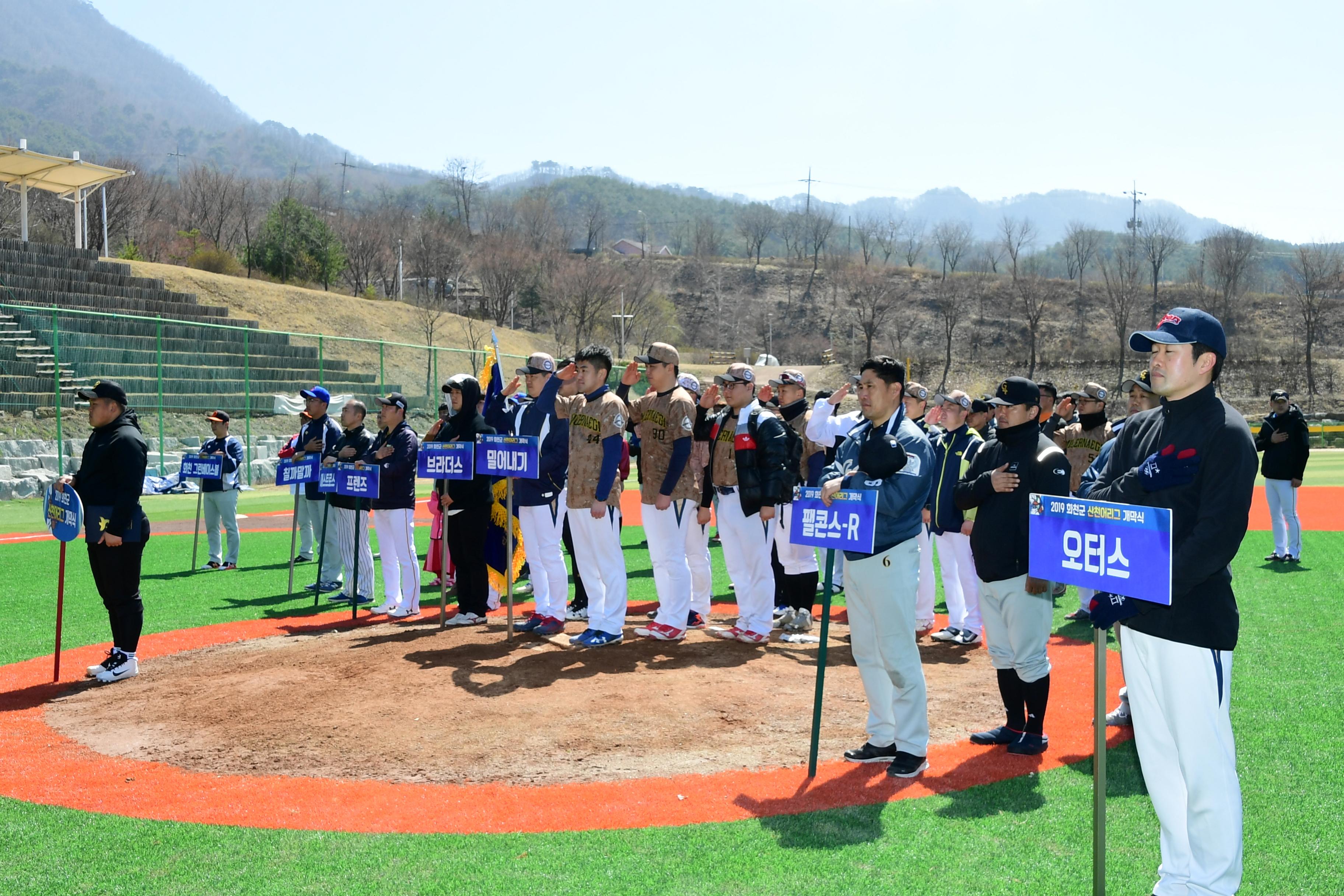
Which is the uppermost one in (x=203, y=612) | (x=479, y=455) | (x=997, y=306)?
(x=997, y=306)

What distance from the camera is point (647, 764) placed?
564 centimetres

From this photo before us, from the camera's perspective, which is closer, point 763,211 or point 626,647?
point 626,647

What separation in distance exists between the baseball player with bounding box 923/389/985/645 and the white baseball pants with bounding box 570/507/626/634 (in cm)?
252

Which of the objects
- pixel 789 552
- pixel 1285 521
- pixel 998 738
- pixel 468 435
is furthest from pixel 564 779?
pixel 1285 521

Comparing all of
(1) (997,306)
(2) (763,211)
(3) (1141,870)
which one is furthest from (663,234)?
(3) (1141,870)

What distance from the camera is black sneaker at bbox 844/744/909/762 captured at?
570 cm

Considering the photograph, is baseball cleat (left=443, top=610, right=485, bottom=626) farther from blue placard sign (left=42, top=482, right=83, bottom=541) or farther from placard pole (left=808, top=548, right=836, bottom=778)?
placard pole (left=808, top=548, right=836, bottom=778)

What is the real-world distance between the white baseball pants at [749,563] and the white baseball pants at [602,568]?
60 cm

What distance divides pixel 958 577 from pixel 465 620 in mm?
4724

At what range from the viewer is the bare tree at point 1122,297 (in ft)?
234

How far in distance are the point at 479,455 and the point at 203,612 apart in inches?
162

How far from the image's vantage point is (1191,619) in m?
3.64

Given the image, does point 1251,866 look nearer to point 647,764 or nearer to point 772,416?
point 647,764

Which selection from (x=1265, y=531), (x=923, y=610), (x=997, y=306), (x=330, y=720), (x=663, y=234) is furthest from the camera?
(x=663, y=234)
